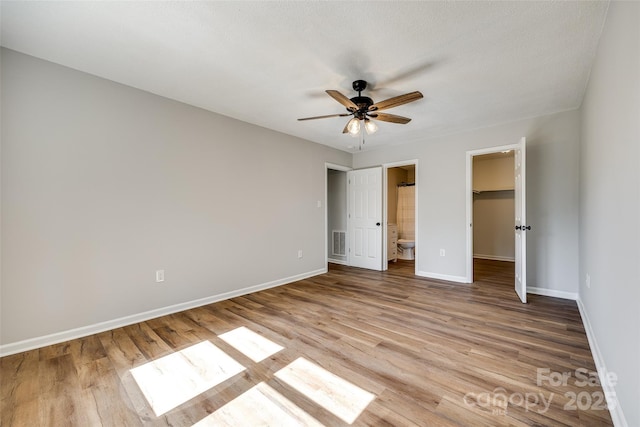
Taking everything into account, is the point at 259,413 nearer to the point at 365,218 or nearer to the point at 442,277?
the point at 442,277

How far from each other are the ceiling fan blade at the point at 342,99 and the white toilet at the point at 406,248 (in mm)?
4286

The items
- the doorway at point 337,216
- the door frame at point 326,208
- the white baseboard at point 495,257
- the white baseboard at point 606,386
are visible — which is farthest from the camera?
the white baseboard at point 495,257

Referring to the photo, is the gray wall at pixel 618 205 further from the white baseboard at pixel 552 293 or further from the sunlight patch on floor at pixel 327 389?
the white baseboard at pixel 552 293

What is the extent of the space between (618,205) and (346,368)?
1.92m

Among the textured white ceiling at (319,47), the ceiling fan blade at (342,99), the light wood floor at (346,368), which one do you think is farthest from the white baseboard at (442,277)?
the ceiling fan blade at (342,99)

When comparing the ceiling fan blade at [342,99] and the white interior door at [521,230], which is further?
the white interior door at [521,230]

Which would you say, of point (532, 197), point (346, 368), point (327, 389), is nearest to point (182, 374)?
point (327, 389)

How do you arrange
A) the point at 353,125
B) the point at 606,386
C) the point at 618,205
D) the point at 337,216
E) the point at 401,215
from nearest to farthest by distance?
the point at 618,205
the point at 606,386
the point at 353,125
the point at 337,216
the point at 401,215

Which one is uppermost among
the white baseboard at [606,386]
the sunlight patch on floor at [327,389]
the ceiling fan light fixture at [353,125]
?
the ceiling fan light fixture at [353,125]

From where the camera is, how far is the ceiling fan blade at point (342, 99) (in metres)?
2.29

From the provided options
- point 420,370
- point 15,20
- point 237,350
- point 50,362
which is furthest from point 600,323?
A: point 15,20

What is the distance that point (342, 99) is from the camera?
241cm

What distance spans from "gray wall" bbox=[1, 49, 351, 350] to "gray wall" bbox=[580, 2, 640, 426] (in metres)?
3.53

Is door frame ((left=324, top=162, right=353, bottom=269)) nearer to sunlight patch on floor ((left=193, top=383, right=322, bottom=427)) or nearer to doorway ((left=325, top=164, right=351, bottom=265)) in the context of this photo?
doorway ((left=325, top=164, right=351, bottom=265))
